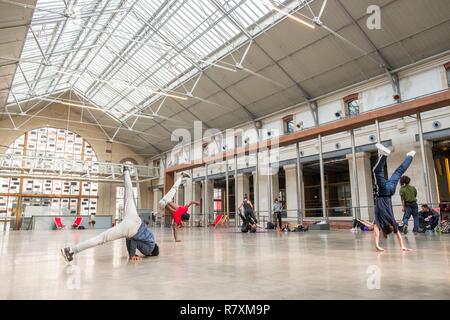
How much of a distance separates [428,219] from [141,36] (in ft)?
54.2

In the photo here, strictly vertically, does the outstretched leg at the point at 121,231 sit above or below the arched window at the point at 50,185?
below

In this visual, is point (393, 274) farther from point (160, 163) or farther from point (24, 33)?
point (160, 163)

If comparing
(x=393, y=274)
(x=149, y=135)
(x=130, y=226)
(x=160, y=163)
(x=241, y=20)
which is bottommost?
(x=393, y=274)

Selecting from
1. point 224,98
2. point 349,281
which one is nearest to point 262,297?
point 349,281

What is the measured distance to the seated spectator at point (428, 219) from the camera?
9680mm

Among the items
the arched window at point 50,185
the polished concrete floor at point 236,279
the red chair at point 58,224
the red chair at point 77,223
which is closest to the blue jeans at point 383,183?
the polished concrete floor at point 236,279

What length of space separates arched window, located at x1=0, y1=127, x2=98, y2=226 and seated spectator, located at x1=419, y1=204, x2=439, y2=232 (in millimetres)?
25858

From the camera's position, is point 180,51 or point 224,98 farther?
point 224,98

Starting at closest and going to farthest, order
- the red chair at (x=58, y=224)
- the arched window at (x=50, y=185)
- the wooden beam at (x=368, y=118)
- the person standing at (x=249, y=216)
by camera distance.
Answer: the wooden beam at (x=368, y=118) < the person standing at (x=249, y=216) < the red chair at (x=58, y=224) < the arched window at (x=50, y=185)

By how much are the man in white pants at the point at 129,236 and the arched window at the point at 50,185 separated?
2513cm

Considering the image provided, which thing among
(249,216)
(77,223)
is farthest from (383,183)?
(77,223)

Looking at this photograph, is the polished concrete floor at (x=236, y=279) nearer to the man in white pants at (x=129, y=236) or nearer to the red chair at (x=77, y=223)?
the man in white pants at (x=129, y=236)

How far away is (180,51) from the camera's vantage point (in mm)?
17531

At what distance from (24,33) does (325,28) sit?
13.2 meters
